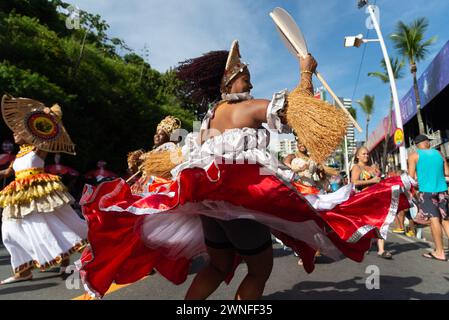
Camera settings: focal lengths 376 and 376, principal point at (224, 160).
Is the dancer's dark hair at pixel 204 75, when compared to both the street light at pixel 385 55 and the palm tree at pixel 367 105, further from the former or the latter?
the palm tree at pixel 367 105

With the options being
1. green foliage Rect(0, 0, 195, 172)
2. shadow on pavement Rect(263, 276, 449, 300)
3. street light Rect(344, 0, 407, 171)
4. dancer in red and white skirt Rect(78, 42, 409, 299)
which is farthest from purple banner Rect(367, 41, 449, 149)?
dancer in red and white skirt Rect(78, 42, 409, 299)

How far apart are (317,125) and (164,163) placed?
121 centimetres

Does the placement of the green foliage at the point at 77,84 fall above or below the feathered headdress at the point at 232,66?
above

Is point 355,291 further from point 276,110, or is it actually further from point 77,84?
point 77,84

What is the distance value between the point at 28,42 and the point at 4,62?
8.69 ft

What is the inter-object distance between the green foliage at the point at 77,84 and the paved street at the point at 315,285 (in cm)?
827

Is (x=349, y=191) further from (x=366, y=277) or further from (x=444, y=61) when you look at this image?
→ (x=444, y=61)

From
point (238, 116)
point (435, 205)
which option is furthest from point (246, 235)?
point (435, 205)

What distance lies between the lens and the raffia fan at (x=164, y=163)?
2.67m

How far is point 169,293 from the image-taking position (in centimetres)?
350

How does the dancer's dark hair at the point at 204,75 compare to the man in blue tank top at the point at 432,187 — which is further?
the man in blue tank top at the point at 432,187

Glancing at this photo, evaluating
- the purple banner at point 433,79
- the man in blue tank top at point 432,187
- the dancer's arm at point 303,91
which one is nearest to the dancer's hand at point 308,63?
the dancer's arm at point 303,91

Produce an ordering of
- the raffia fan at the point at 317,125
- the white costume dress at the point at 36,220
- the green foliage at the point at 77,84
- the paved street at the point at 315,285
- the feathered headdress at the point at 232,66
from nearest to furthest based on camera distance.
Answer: the raffia fan at the point at 317,125 → the feathered headdress at the point at 232,66 → the paved street at the point at 315,285 → the white costume dress at the point at 36,220 → the green foliage at the point at 77,84
